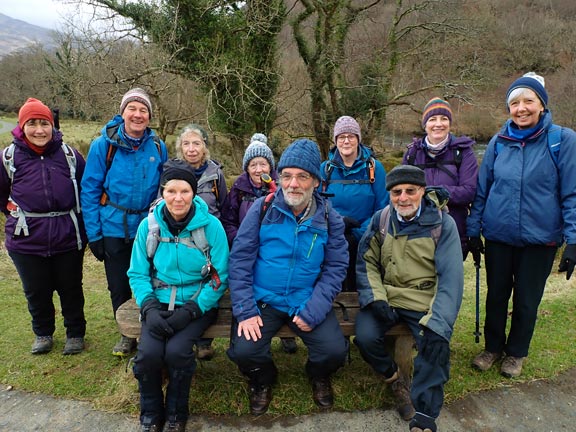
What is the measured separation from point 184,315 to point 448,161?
246cm

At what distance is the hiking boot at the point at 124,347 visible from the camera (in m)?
3.90

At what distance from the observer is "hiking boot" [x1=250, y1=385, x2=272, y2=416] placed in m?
3.08

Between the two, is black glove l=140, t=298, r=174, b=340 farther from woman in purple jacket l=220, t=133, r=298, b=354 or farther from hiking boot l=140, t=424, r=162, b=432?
woman in purple jacket l=220, t=133, r=298, b=354

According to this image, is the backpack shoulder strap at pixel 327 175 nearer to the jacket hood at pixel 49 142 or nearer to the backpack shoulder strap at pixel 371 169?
the backpack shoulder strap at pixel 371 169

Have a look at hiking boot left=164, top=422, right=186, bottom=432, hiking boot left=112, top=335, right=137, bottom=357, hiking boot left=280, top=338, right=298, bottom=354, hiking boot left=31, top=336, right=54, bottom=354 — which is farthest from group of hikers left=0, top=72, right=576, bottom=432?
hiking boot left=280, top=338, right=298, bottom=354

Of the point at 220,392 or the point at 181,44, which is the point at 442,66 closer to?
the point at 181,44

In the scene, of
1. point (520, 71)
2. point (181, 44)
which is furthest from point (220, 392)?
point (520, 71)

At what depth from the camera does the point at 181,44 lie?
481 inches

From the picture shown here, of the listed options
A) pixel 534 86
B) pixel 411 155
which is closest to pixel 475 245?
pixel 411 155

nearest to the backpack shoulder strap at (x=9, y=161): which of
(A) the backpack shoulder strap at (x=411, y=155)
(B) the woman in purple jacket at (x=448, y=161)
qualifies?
(A) the backpack shoulder strap at (x=411, y=155)

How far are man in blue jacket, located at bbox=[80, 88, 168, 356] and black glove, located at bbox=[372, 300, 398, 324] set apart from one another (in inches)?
82.3

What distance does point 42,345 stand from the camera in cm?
394

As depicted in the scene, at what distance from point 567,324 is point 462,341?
141 cm

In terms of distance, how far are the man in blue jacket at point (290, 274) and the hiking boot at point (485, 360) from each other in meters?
1.44
